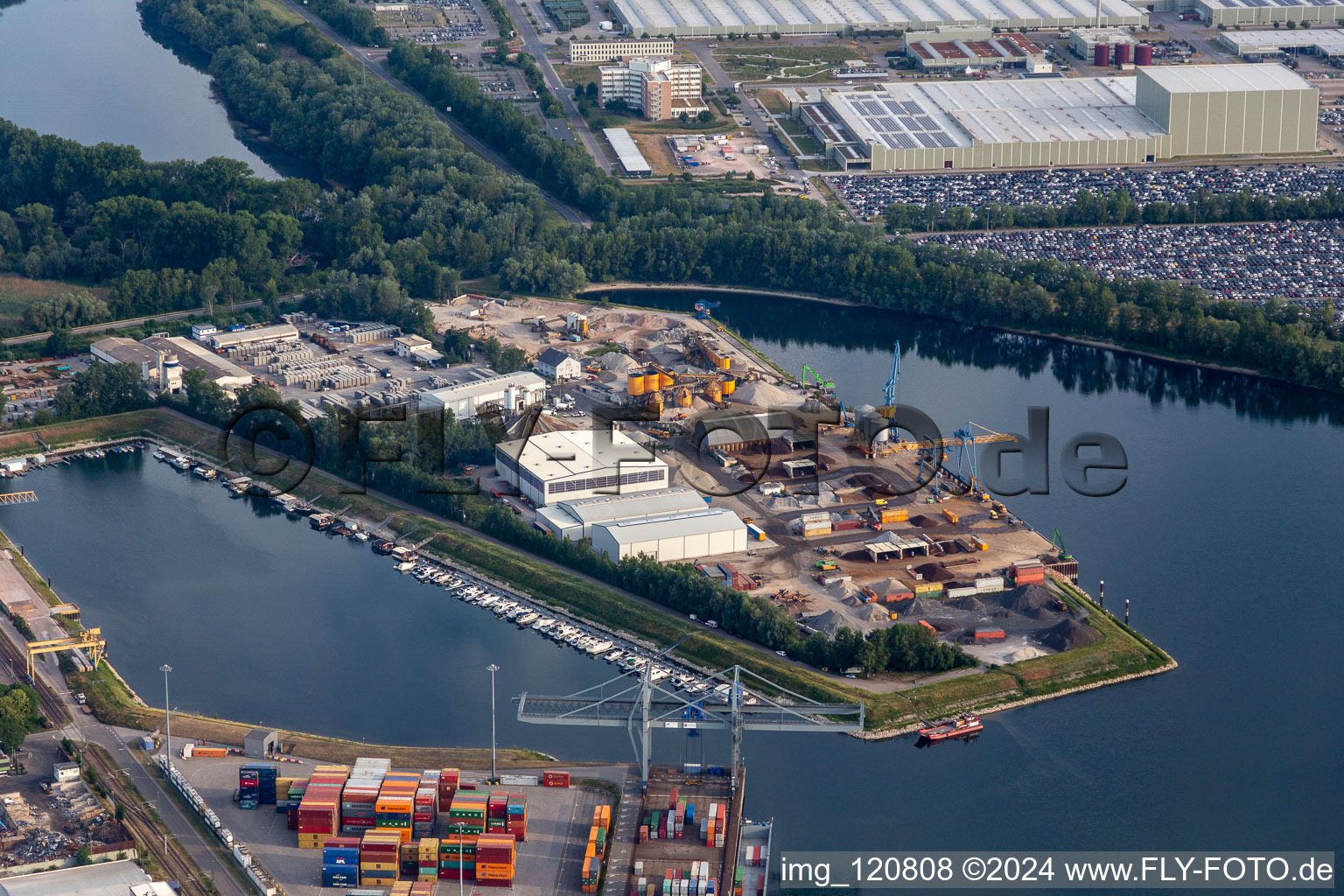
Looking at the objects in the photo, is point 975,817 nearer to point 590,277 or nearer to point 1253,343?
point 1253,343

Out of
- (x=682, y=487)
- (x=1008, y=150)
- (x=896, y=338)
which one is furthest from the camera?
(x=1008, y=150)

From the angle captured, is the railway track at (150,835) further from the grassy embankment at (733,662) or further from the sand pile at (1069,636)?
the sand pile at (1069,636)

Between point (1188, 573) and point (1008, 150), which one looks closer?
point (1188, 573)

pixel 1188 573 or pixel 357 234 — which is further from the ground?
pixel 357 234

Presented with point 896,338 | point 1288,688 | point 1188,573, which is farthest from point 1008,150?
point 1288,688

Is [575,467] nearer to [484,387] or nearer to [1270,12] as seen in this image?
[484,387]

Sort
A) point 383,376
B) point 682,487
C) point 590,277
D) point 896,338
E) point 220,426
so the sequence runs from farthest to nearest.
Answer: point 590,277, point 896,338, point 383,376, point 220,426, point 682,487

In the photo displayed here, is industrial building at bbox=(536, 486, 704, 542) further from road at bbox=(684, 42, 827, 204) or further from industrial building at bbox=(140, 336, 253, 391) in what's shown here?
road at bbox=(684, 42, 827, 204)
